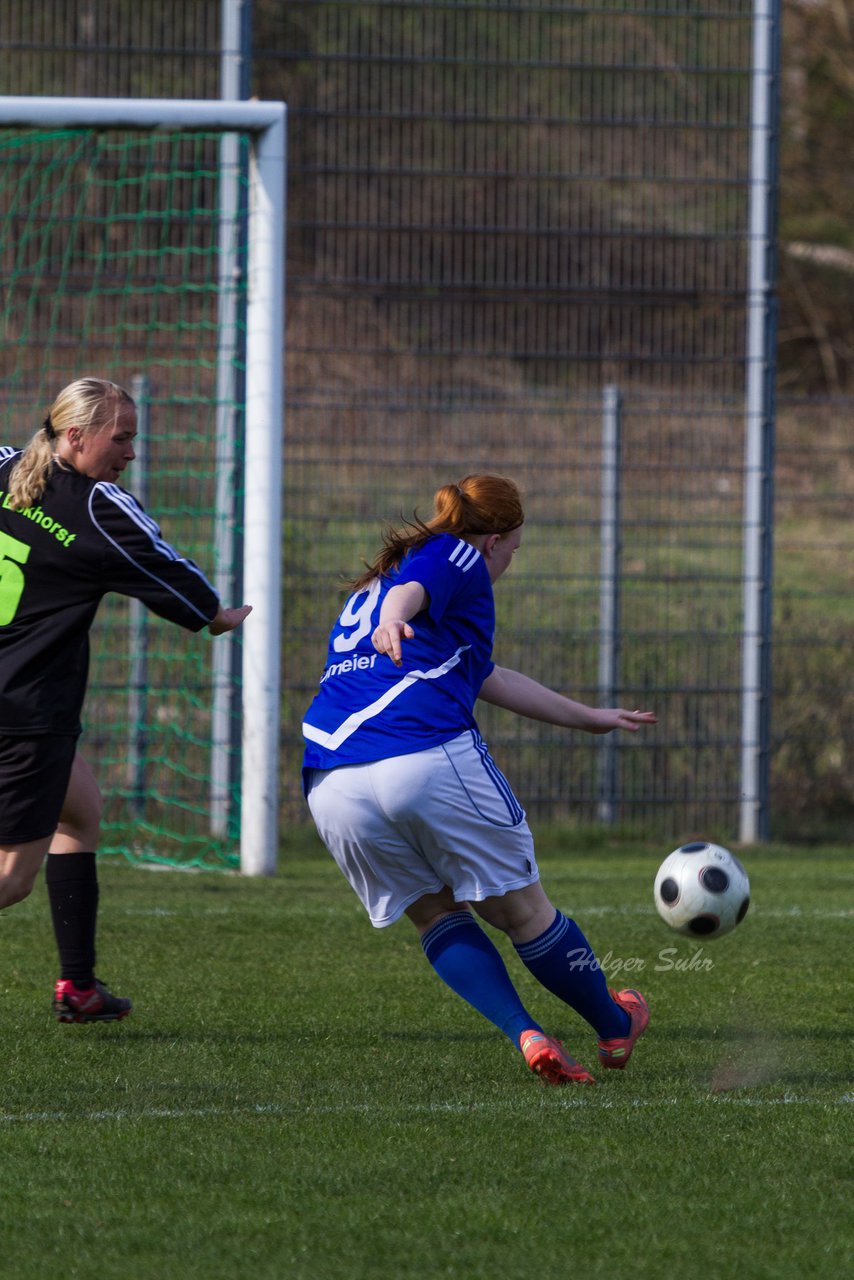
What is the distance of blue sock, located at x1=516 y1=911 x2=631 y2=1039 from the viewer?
4449mm

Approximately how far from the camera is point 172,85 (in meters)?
10.2

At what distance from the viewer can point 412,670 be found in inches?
173

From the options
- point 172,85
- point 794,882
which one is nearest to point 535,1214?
point 794,882

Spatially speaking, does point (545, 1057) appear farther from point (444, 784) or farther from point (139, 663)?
point (139, 663)

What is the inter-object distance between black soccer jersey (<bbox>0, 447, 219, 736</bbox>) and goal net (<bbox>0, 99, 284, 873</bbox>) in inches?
136

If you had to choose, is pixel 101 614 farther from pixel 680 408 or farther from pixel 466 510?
pixel 466 510

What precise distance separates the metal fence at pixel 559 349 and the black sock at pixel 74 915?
16.1 feet

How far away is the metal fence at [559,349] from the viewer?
10266 millimetres

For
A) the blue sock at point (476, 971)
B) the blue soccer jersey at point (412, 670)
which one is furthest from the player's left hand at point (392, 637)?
the blue sock at point (476, 971)

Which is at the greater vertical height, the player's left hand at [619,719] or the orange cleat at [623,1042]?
the player's left hand at [619,719]

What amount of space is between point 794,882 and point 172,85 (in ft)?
19.1

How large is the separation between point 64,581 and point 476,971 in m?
1.50
